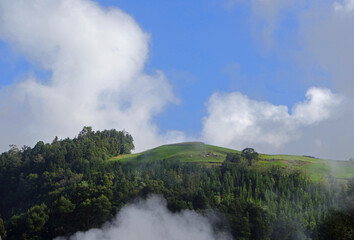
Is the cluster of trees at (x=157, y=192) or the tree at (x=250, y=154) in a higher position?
the tree at (x=250, y=154)

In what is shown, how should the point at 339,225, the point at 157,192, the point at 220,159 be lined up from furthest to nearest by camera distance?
the point at 220,159
the point at 157,192
the point at 339,225

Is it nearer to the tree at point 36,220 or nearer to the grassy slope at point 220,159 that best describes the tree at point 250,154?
the grassy slope at point 220,159

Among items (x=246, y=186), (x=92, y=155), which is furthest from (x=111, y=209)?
(x=92, y=155)

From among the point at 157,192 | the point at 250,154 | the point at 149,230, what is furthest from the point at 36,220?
the point at 250,154

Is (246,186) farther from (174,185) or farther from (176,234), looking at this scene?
(176,234)

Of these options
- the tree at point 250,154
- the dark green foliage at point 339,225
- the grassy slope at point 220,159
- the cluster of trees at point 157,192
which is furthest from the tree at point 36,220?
the tree at point 250,154

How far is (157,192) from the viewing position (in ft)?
265

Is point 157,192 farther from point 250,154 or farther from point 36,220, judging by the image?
point 250,154

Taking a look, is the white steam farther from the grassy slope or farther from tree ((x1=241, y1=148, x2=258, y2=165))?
tree ((x1=241, y1=148, x2=258, y2=165))

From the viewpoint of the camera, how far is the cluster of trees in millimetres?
70312

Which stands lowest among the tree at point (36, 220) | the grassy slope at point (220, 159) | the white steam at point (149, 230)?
the tree at point (36, 220)

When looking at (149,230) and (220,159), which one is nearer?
(149,230)

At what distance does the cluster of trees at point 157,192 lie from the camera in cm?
7031

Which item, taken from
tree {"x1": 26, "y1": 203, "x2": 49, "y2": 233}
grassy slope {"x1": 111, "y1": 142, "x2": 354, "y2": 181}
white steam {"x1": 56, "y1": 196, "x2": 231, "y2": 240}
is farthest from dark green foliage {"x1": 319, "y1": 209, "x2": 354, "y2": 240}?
tree {"x1": 26, "y1": 203, "x2": 49, "y2": 233}
